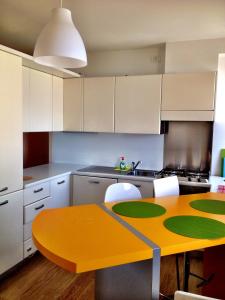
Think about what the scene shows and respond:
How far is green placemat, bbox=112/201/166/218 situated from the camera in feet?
6.04

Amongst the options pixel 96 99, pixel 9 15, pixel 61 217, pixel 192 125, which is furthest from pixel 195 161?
pixel 9 15

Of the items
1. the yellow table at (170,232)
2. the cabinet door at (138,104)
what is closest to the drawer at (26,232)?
the yellow table at (170,232)

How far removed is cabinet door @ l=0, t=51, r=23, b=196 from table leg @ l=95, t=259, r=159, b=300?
1277mm

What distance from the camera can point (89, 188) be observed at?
136 inches

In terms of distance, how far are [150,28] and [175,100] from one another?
0.85 m

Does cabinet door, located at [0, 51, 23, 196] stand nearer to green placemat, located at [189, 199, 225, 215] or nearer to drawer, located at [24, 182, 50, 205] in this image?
drawer, located at [24, 182, 50, 205]

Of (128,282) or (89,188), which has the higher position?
(89,188)

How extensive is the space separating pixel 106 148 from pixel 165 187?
5.06 ft

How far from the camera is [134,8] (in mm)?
2379

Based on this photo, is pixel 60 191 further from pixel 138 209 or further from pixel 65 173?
pixel 138 209

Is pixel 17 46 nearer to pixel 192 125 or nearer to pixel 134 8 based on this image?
pixel 134 8

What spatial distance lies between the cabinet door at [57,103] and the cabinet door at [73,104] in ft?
0.15

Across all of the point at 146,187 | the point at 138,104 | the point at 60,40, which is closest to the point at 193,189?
the point at 146,187

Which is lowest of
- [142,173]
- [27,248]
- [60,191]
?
[27,248]
